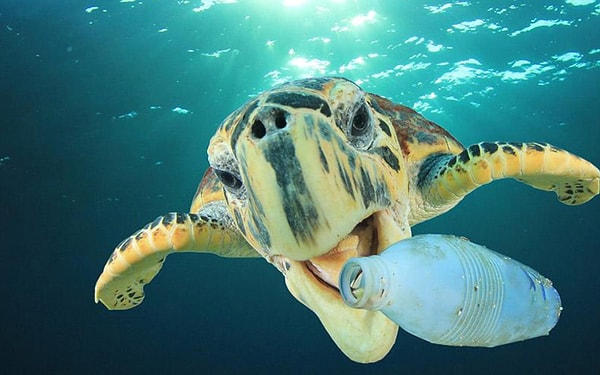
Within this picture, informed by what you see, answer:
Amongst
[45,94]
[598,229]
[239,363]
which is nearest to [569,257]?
[598,229]

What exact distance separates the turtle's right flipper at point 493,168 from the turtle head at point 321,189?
110 centimetres

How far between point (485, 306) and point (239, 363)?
149 feet

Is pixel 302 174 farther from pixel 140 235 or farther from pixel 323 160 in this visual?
pixel 140 235

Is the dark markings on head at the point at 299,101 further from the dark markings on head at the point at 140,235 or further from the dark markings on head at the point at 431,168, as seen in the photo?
the dark markings on head at the point at 140,235

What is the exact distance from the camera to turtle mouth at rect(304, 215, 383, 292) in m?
1.58

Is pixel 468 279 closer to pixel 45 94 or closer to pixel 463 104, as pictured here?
pixel 45 94

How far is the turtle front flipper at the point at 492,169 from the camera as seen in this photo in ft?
8.84

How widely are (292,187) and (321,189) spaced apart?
0.31ft

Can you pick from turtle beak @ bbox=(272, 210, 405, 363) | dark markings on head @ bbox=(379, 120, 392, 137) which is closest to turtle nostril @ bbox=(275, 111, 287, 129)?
turtle beak @ bbox=(272, 210, 405, 363)

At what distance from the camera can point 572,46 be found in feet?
41.2

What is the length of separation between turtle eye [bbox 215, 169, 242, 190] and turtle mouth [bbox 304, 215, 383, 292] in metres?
0.50

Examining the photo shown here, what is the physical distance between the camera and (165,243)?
3.05m

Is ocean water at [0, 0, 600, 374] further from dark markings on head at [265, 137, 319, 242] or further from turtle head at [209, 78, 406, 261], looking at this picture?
dark markings on head at [265, 137, 319, 242]

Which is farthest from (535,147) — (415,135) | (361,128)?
(361,128)
